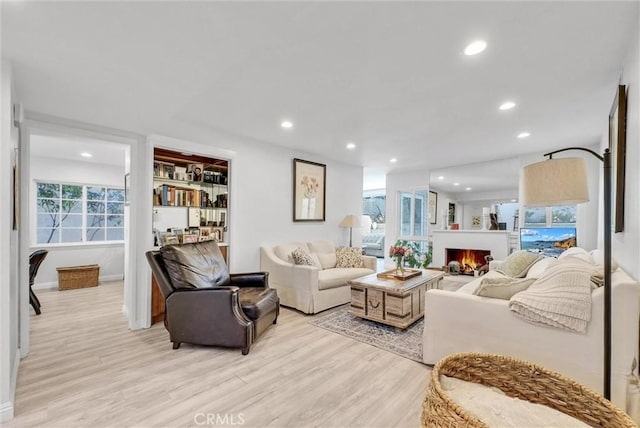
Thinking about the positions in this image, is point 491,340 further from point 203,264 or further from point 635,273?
point 203,264

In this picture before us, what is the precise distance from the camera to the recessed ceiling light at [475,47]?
186 cm

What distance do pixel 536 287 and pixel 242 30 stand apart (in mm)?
2557

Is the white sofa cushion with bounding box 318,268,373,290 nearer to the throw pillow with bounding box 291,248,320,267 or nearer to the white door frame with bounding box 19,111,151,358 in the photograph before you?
the throw pillow with bounding box 291,248,320,267

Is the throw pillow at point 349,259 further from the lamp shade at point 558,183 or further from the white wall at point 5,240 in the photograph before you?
the white wall at point 5,240

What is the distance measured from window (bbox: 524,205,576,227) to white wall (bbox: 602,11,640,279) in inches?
124

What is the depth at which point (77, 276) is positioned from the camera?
200 inches

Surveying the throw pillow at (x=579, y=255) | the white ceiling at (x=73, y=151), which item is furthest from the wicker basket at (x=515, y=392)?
the white ceiling at (x=73, y=151)

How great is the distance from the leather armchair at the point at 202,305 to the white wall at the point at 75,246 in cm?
393

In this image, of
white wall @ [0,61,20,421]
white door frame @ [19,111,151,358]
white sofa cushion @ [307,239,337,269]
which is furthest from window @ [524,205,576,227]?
white wall @ [0,61,20,421]

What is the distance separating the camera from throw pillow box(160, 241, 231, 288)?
2781 mm

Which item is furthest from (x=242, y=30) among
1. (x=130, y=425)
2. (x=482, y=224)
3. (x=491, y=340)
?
(x=482, y=224)

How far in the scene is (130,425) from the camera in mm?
1720

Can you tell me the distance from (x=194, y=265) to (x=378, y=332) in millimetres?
2047

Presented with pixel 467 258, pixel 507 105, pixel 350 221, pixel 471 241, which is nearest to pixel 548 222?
pixel 471 241
